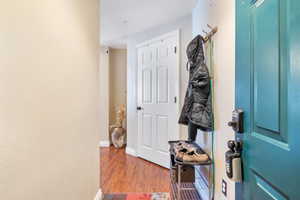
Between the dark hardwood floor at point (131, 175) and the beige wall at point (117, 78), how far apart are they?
1.60 meters

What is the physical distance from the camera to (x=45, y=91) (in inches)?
46.6

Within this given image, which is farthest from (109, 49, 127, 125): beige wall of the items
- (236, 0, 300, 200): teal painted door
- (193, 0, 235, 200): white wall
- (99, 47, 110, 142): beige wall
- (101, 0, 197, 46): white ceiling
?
(236, 0, 300, 200): teal painted door

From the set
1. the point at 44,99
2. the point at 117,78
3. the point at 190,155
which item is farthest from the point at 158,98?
the point at 44,99

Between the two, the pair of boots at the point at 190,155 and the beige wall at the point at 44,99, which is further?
the pair of boots at the point at 190,155

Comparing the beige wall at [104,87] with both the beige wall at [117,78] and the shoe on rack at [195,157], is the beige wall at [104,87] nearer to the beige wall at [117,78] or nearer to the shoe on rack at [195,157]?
the beige wall at [117,78]

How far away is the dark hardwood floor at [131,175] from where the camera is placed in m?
2.84

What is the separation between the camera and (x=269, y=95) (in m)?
0.83

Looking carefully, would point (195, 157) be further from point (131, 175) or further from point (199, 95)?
point (131, 175)

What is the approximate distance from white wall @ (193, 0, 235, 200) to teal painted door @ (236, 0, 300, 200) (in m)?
0.58

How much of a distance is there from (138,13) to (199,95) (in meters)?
1.79

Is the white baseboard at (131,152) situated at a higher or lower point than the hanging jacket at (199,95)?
lower

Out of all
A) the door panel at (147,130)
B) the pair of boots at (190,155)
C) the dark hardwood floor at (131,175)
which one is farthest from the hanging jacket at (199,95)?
the door panel at (147,130)

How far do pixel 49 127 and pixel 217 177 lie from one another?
150 cm

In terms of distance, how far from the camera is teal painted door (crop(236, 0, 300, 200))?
0.68 m
